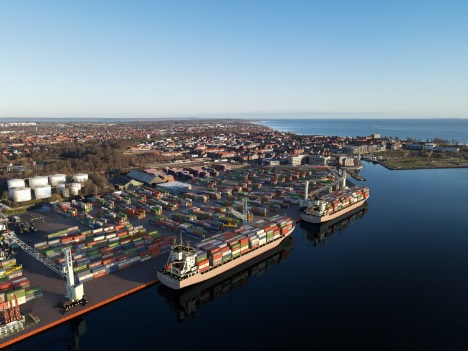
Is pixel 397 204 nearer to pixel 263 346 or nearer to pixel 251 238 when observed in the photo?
pixel 251 238

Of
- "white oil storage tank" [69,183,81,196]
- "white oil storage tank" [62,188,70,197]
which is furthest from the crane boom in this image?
"white oil storage tank" [69,183,81,196]

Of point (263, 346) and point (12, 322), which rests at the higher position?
point (12, 322)

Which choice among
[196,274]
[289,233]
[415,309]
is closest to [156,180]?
[289,233]

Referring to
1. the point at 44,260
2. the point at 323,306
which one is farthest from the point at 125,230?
the point at 323,306

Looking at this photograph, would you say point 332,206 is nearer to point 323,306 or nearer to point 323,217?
point 323,217

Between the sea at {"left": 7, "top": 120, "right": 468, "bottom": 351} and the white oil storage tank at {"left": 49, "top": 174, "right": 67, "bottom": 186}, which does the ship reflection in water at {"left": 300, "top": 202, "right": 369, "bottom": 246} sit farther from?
the white oil storage tank at {"left": 49, "top": 174, "right": 67, "bottom": 186}
